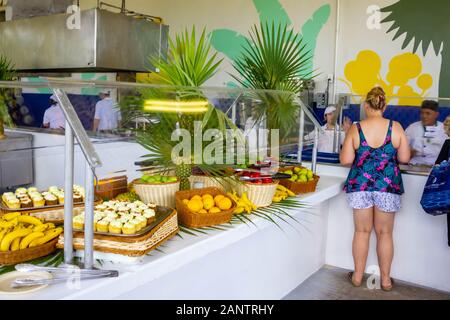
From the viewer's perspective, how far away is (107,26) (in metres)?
4.64

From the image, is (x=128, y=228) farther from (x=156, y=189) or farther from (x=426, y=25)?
(x=426, y=25)

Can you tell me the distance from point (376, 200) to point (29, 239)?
93.3 inches

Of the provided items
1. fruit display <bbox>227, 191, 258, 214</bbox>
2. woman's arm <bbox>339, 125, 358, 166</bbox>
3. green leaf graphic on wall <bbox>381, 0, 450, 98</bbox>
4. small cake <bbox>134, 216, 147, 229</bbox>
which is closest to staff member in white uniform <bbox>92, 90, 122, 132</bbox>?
small cake <bbox>134, 216, 147, 229</bbox>

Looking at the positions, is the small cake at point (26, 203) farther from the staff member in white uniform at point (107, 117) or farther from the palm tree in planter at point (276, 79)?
the palm tree in planter at point (276, 79)

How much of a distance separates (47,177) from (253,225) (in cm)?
140

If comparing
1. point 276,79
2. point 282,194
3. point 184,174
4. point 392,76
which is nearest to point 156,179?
point 184,174

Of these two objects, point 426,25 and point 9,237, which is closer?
point 9,237

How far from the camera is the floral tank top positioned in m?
3.08

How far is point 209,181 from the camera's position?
2434mm

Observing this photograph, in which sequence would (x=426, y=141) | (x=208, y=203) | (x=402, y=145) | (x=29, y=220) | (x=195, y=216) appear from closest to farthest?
(x=29, y=220) < (x=195, y=216) < (x=208, y=203) < (x=402, y=145) < (x=426, y=141)

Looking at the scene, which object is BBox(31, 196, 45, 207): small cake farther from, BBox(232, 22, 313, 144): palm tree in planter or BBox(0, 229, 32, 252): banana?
BBox(232, 22, 313, 144): palm tree in planter

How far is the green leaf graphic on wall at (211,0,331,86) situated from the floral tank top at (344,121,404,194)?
2470 mm

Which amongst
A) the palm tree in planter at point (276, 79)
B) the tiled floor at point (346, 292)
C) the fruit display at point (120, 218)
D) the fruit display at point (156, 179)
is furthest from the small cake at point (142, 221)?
the tiled floor at point (346, 292)
